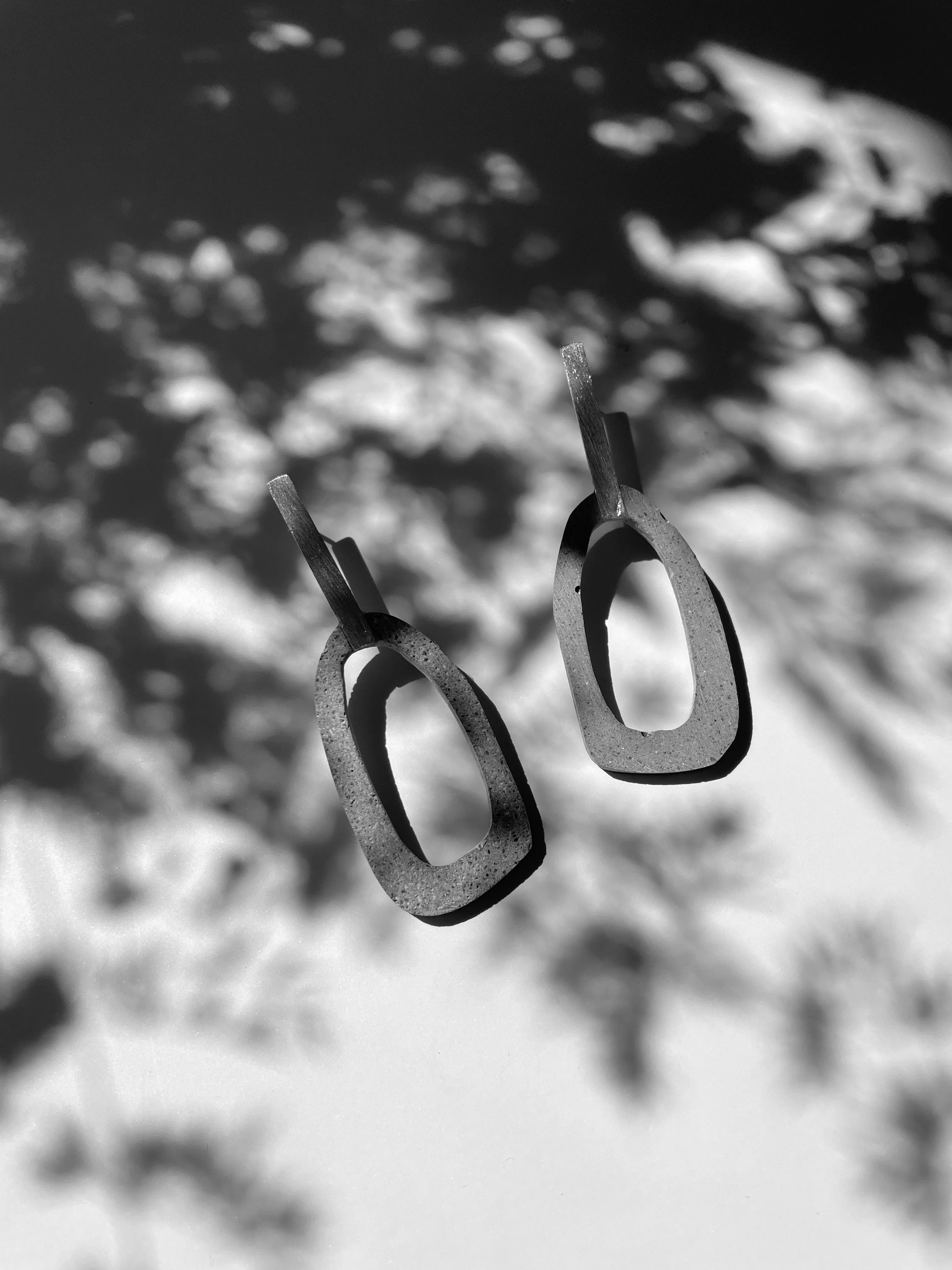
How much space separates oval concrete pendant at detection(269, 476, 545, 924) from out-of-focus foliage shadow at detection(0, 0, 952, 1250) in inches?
2.4

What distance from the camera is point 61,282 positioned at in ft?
7.55

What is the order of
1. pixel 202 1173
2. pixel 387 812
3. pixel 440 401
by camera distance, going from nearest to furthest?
pixel 202 1173
pixel 387 812
pixel 440 401

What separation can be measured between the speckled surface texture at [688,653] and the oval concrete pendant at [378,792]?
0.57ft

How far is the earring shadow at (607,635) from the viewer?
179 centimetres

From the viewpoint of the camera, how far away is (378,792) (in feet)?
6.21

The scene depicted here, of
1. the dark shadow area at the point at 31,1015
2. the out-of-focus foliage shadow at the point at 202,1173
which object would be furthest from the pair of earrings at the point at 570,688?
the dark shadow area at the point at 31,1015

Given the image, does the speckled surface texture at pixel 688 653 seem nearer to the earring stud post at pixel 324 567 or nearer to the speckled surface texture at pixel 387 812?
the speckled surface texture at pixel 387 812

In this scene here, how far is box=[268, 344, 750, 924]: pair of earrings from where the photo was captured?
1772mm

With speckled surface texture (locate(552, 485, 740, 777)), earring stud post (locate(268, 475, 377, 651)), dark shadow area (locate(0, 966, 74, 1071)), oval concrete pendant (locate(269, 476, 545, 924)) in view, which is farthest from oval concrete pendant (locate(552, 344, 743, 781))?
dark shadow area (locate(0, 966, 74, 1071))

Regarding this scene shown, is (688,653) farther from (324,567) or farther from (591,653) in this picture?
(324,567)

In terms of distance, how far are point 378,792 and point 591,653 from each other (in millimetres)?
477

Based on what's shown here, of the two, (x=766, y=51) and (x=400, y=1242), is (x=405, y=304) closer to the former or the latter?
(x=766, y=51)

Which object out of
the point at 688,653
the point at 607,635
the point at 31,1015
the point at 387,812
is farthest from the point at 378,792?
the point at 31,1015

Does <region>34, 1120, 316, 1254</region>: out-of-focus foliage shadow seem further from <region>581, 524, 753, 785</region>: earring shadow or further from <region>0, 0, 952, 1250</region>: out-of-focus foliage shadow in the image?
<region>581, 524, 753, 785</region>: earring shadow
